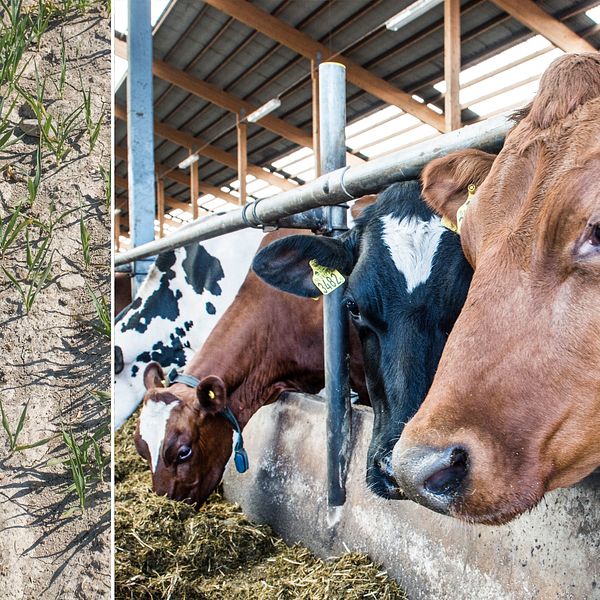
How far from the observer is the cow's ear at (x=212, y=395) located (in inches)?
98.8

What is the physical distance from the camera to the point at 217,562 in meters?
2.13

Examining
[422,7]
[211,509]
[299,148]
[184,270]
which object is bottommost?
[211,509]

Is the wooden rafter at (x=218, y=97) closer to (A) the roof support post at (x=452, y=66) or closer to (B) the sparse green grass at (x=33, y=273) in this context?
(A) the roof support post at (x=452, y=66)

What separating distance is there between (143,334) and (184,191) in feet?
59.9

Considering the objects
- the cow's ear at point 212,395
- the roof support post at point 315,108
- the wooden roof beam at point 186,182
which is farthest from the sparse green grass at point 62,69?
the wooden roof beam at point 186,182

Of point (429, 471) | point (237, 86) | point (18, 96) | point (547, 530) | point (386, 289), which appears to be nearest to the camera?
point (429, 471)

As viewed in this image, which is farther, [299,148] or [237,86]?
[299,148]

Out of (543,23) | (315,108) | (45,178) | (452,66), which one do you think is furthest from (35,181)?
(315,108)

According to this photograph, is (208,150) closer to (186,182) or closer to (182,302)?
(186,182)

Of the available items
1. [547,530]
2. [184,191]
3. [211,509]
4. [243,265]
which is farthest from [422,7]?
[184,191]

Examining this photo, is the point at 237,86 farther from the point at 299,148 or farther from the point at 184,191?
the point at 184,191

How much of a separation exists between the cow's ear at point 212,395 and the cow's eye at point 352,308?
817mm

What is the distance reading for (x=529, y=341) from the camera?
93cm

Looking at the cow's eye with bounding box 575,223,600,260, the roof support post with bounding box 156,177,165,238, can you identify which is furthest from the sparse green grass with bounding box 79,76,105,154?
the roof support post with bounding box 156,177,165,238
